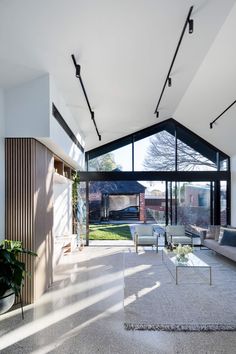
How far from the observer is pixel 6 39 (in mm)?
3215

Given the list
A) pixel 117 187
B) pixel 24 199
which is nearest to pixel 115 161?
pixel 117 187

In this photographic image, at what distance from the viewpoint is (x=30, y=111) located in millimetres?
4293

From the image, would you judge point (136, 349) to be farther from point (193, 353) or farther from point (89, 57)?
point (89, 57)

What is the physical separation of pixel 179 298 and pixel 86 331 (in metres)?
1.65

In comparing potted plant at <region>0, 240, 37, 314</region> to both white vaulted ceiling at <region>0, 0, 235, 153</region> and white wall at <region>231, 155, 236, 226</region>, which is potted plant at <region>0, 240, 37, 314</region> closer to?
white vaulted ceiling at <region>0, 0, 235, 153</region>

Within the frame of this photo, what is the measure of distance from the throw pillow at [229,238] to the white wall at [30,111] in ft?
16.2

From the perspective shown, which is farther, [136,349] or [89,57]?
[89,57]

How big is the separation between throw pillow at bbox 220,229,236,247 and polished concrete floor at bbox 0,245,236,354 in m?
3.01

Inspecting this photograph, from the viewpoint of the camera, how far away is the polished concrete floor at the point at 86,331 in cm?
302

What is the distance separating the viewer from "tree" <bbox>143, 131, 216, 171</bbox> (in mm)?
8836

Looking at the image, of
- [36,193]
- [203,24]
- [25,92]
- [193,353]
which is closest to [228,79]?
[203,24]

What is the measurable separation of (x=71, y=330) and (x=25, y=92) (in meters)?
3.38

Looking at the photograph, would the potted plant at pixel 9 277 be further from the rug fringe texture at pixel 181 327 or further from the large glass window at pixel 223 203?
the large glass window at pixel 223 203

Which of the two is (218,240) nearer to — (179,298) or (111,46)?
(179,298)
